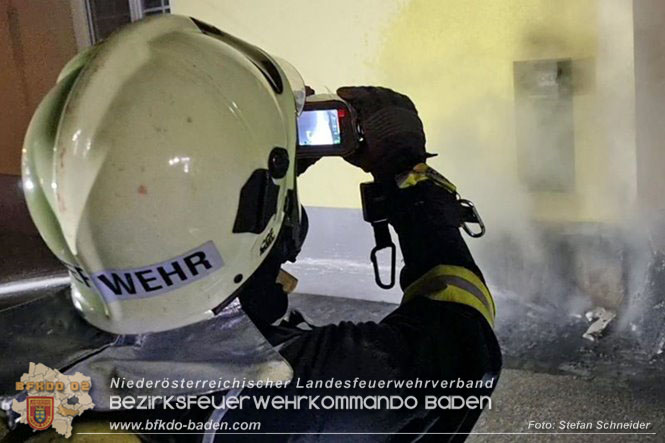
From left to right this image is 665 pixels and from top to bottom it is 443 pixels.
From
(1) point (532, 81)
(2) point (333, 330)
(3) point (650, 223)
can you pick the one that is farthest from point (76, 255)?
(3) point (650, 223)

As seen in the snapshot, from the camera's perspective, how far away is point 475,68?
2.29m

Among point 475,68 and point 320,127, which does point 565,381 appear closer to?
point 475,68

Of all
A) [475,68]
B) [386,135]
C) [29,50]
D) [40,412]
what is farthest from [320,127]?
[29,50]

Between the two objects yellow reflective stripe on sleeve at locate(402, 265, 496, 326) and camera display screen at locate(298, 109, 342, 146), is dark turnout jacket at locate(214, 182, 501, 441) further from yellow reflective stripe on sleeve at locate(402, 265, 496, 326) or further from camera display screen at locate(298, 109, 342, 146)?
camera display screen at locate(298, 109, 342, 146)

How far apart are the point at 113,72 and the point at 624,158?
6.02 ft

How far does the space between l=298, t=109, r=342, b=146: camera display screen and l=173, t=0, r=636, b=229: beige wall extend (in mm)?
1321

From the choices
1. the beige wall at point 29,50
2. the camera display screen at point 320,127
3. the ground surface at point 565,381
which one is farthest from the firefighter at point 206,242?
the beige wall at point 29,50

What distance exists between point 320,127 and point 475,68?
137cm

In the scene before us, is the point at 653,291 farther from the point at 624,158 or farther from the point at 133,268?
the point at 133,268

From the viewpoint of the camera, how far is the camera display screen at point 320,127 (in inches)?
43.4

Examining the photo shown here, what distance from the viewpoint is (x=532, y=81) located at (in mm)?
→ 2188

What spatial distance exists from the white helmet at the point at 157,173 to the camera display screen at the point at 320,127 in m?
0.21

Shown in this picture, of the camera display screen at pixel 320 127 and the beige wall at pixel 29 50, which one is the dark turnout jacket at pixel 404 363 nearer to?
the camera display screen at pixel 320 127

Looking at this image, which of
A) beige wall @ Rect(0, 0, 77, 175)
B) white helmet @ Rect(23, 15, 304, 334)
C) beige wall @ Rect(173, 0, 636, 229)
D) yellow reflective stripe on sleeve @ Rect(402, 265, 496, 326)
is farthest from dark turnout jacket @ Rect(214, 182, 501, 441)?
beige wall @ Rect(0, 0, 77, 175)
